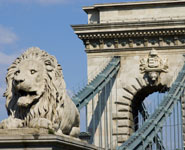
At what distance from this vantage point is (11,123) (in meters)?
10.5

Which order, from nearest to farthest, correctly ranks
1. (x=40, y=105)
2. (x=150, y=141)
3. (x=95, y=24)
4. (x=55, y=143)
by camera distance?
(x=55, y=143)
(x=40, y=105)
(x=150, y=141)
(x=95, y=24)

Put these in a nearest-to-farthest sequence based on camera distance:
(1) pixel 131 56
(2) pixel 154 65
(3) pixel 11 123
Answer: (3) pixel 11 123, (2) pixel 154 65, (1) pixel 131 56

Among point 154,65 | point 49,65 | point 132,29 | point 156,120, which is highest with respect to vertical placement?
point 132,29

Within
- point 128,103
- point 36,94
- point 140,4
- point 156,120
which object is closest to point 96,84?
point 156,120

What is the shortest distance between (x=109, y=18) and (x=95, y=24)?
145cm

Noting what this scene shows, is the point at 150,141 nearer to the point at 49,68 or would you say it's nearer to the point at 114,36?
the point at 114,36

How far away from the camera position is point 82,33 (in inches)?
1447

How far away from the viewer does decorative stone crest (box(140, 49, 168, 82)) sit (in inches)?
1414

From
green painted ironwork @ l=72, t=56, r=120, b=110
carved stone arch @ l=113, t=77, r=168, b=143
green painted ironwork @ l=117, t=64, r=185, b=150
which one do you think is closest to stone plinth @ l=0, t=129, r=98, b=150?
green painted ironwork @ l=117, t=64, r=185, b=150

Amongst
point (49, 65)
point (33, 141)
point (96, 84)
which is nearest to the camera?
point (33, 141)

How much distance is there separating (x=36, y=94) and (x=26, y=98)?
16 cm

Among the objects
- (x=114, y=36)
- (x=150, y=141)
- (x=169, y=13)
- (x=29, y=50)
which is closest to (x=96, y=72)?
(x=114, y=36)

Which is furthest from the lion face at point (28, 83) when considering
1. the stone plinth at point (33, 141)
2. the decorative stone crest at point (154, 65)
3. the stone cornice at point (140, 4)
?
the stone cornice at point (140, 4)

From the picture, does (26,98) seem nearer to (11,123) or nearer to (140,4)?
(11,123)
